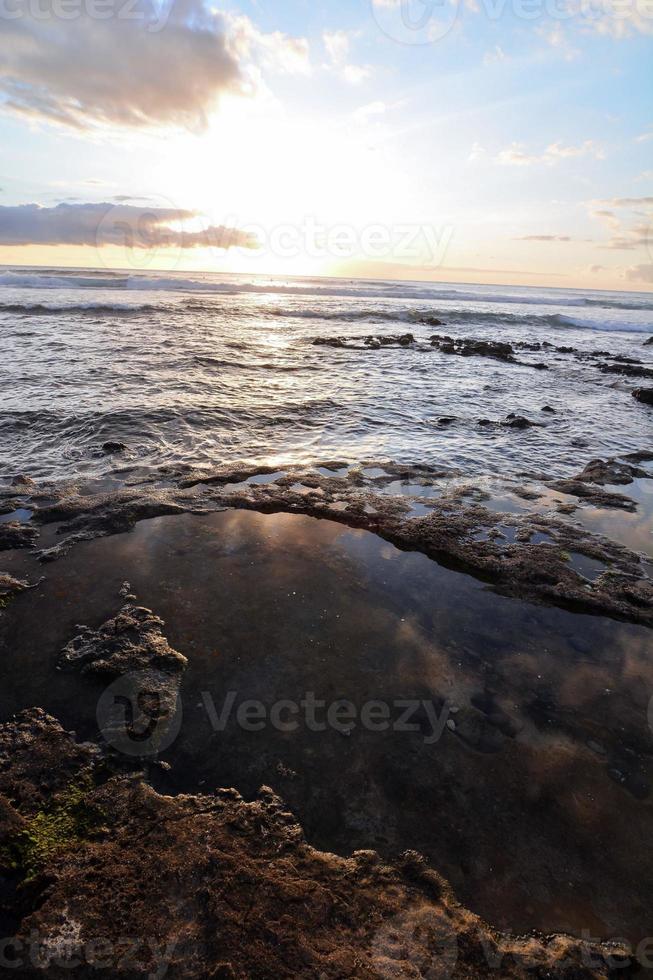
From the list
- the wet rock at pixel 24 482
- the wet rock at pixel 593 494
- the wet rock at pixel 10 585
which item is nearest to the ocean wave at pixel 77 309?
the wet rock at pixel 24 482

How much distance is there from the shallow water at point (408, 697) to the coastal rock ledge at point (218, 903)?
0.14 metres

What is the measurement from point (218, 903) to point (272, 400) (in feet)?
33.1

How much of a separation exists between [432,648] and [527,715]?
849 millimetres

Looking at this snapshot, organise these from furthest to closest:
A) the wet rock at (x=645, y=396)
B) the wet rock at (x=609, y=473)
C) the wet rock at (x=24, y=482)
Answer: the wet rock at (x=645, y=396) < the wet rock at (x=609, y=473) < the wet rock at (x=24, y=482)

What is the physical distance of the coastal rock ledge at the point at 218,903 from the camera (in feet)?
6.91

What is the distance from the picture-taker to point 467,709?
3459mm

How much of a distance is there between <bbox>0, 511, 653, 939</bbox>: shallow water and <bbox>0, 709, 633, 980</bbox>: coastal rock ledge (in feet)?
0.46

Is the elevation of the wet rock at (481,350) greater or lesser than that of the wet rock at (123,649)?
greater

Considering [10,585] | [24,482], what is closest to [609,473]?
[10,585]

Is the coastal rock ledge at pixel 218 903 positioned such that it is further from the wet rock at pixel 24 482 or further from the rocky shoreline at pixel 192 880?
the wet rock at pixel 24 482

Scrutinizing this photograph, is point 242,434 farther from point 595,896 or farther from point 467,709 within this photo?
point 595,896

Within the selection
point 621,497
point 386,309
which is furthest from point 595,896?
point 386,309

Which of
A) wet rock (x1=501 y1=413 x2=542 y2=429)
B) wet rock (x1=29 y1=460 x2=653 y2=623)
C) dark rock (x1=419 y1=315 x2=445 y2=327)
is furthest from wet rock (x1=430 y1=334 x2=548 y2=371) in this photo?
wet rock (x1=29 y1=460 x2=653 y2=623)

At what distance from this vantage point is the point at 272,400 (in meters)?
11.5
